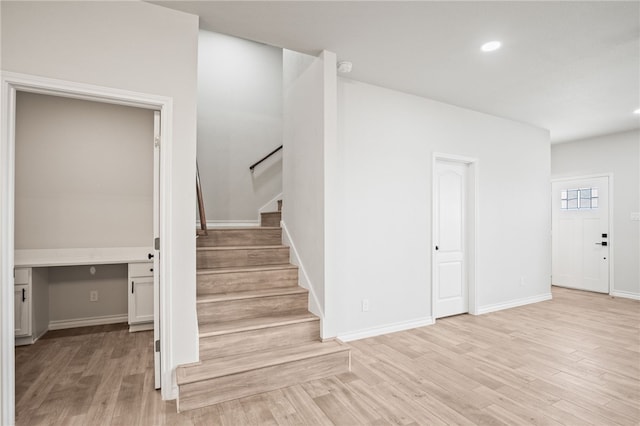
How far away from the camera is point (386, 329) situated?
3688mm

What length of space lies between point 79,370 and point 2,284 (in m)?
1.26

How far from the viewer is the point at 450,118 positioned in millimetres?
4316

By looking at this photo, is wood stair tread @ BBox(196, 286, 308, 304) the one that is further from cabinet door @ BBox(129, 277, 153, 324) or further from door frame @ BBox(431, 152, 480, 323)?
door frame @ BBox(431, 152, 480, 323)

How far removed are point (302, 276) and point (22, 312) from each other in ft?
9.17

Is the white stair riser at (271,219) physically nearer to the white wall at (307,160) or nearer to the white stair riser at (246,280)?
the white wall at (307,160)

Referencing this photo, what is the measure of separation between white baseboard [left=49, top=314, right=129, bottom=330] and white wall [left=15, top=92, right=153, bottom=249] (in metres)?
0.89

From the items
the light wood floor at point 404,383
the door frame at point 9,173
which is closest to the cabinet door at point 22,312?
the light wood floor at point 404,383

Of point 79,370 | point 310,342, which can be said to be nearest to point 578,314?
point 310,342

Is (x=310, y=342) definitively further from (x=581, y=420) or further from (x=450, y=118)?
(x=450, y=118)

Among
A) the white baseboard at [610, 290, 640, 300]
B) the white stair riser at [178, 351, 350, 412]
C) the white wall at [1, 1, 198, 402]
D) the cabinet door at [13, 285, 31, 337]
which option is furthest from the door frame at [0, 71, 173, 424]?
the white baseboard at [610, 290, 640, 300]

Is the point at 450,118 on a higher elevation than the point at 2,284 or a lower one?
higher

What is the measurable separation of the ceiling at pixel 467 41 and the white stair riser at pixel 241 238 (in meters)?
1.94

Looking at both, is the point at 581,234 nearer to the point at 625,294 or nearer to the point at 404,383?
the point at 625,294

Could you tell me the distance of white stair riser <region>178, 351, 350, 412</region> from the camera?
A: 2225mm
